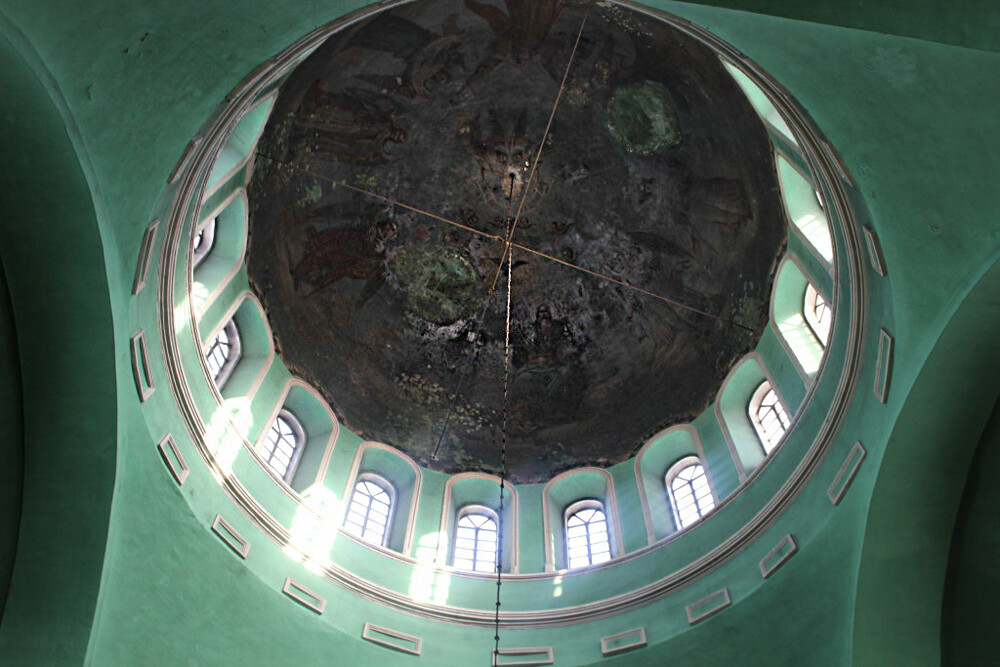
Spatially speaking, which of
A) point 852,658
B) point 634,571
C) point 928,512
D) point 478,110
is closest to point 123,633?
point 634,571

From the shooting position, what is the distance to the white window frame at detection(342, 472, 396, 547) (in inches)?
524

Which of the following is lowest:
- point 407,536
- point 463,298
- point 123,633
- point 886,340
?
point 123,633

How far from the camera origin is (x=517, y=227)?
17.3 metres

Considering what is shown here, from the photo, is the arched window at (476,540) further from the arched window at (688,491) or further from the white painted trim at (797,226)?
the white painted trim at (797,226)

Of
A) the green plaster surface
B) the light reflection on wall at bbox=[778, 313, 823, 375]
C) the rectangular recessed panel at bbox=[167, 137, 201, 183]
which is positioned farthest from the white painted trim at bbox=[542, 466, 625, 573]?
the rectangular recessed panel at bbox=[167, 137, 201, 183]

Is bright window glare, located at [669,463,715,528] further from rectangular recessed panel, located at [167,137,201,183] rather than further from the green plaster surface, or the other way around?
rectangular recessed panel, located at [167,137,201,183]

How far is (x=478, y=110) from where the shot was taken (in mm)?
16344

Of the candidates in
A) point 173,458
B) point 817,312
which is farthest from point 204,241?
point 817,312

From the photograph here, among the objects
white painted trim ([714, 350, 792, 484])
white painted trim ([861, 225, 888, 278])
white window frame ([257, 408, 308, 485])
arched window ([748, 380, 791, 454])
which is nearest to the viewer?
white painted trim ([861, 225, 888, 278])

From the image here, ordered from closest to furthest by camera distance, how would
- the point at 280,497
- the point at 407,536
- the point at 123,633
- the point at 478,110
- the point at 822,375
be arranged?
the point at 123,633 < the point at 822,375 < the point at 280,497 < the point at 407,536 < the point at 478,110

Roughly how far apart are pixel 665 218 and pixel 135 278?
9.66m

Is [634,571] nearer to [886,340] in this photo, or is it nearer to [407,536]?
[407,536]

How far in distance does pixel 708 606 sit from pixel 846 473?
7.56 feet

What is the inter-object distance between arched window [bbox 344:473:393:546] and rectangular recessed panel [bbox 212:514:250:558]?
7.11 ft
